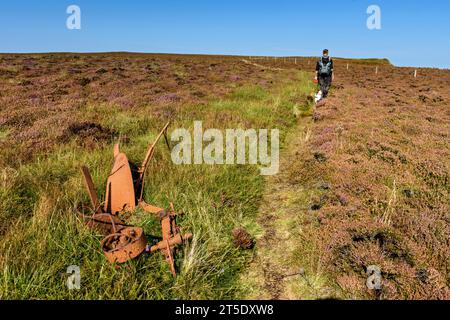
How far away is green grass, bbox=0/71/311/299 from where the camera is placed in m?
2.77

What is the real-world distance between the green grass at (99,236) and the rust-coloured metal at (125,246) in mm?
121

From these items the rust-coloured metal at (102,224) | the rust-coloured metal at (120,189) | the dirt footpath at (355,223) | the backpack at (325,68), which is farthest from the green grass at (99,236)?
the backpack at (325,68)

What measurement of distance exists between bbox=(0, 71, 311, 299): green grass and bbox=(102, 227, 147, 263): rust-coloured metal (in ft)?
0.40

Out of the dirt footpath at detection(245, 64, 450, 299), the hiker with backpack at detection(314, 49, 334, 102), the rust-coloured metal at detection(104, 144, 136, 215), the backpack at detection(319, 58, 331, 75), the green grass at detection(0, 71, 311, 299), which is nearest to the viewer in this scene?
the green grass at detection(0, 71, 311, 299)

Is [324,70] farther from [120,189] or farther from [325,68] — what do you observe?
[120,189]

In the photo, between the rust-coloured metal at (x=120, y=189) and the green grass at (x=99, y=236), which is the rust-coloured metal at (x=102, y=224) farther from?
the rust-coloured metal at (x=120, y=189)

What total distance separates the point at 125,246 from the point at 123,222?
77 cm

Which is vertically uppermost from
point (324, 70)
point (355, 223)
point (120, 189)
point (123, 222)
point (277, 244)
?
point (324, 70)

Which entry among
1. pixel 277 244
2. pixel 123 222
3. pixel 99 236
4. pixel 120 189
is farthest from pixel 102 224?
pixel 277 244

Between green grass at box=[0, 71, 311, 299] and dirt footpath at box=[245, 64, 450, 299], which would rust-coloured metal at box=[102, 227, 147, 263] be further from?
dirt footpath at box=[245, 64, 450, 299]

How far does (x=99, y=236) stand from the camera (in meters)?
3.33

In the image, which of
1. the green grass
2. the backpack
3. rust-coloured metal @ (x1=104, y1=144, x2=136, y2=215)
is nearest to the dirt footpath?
the green grass
